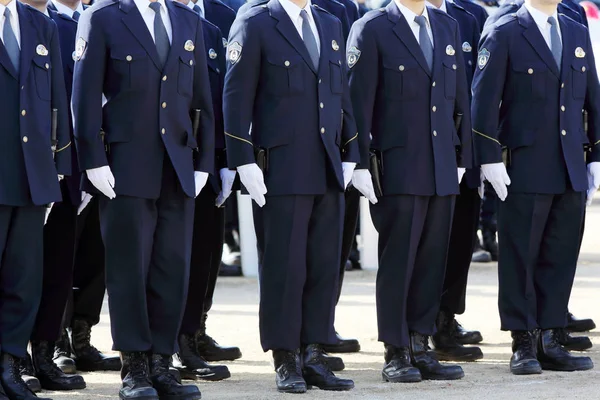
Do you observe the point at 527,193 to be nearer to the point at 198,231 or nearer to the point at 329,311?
the point at 329,311

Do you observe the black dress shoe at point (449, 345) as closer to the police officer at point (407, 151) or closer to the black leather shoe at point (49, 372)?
the police officer at point (407, 151)

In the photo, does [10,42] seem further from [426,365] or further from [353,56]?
[426,365]

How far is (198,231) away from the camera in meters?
6.96

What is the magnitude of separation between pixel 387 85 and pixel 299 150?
612 mm

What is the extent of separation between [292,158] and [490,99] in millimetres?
1180

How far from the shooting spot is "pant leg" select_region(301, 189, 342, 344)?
20.9ft

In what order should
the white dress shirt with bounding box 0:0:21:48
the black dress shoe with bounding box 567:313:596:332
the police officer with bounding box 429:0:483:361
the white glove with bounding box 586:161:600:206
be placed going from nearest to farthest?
1. the white dress shirt with bounding box 0:0:21:48
2. the white glove with bounding box 586:161:600:206
3. the police officer with bounding box 429:0:483:361
4. the black dress shoe with bounding box 567:313:596:332

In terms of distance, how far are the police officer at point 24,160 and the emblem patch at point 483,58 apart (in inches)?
83.3

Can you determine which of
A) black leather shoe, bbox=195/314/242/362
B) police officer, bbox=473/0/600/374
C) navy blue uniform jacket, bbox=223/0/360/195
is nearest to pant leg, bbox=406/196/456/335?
police officer, bbox=473/0/600/374

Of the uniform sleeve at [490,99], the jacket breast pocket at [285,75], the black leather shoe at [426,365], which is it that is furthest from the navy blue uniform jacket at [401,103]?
the black leather shoe at [426,365]

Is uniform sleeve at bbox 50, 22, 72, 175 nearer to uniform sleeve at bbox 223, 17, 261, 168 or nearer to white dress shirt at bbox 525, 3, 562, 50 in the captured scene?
uniform sleeve at bbox 223, 17, 261, 168

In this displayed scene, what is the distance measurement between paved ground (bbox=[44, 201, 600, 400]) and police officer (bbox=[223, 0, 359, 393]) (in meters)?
0.30

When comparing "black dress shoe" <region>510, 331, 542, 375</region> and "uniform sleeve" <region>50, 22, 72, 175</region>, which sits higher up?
"uniform sleeve" <region>50, 22, 72, 175</region>

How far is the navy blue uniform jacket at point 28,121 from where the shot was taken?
578 cm
